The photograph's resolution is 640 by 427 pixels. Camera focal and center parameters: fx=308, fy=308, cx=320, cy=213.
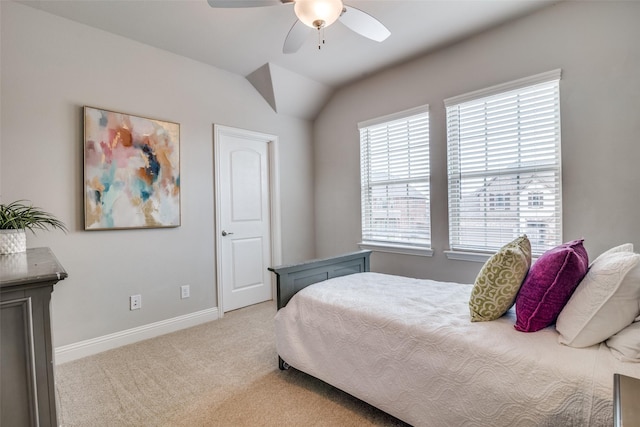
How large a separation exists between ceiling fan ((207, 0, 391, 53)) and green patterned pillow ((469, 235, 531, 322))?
1.58 meters

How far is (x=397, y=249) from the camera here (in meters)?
3.52

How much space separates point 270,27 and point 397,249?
8.39 feet

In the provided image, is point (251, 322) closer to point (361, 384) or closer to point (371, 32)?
point (361, 384)

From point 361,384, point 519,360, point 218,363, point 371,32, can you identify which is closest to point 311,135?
point 371,32

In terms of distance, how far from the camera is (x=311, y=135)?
4.42m

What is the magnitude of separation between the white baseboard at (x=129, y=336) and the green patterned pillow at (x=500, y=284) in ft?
8.83

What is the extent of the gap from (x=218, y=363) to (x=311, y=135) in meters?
3.13

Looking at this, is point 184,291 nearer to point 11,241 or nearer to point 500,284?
point 11,241

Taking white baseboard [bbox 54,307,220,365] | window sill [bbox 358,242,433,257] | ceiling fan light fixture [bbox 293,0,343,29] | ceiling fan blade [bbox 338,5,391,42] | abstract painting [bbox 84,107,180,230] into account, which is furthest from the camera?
window sill [bbox 358,242,433,257]

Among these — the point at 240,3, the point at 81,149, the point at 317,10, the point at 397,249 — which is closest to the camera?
the point at 317,10

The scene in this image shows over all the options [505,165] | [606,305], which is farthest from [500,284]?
[505,165]

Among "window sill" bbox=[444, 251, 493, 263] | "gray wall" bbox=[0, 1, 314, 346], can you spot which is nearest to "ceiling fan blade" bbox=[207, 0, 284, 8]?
"gray wall" bbox=[0, 1, 314, 346]

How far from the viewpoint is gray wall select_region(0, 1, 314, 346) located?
2285 mm

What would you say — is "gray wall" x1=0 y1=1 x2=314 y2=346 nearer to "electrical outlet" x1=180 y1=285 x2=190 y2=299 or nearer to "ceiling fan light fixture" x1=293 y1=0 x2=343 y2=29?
"electrical outlet" x1=180 y1=285 x2=190 y2=299
